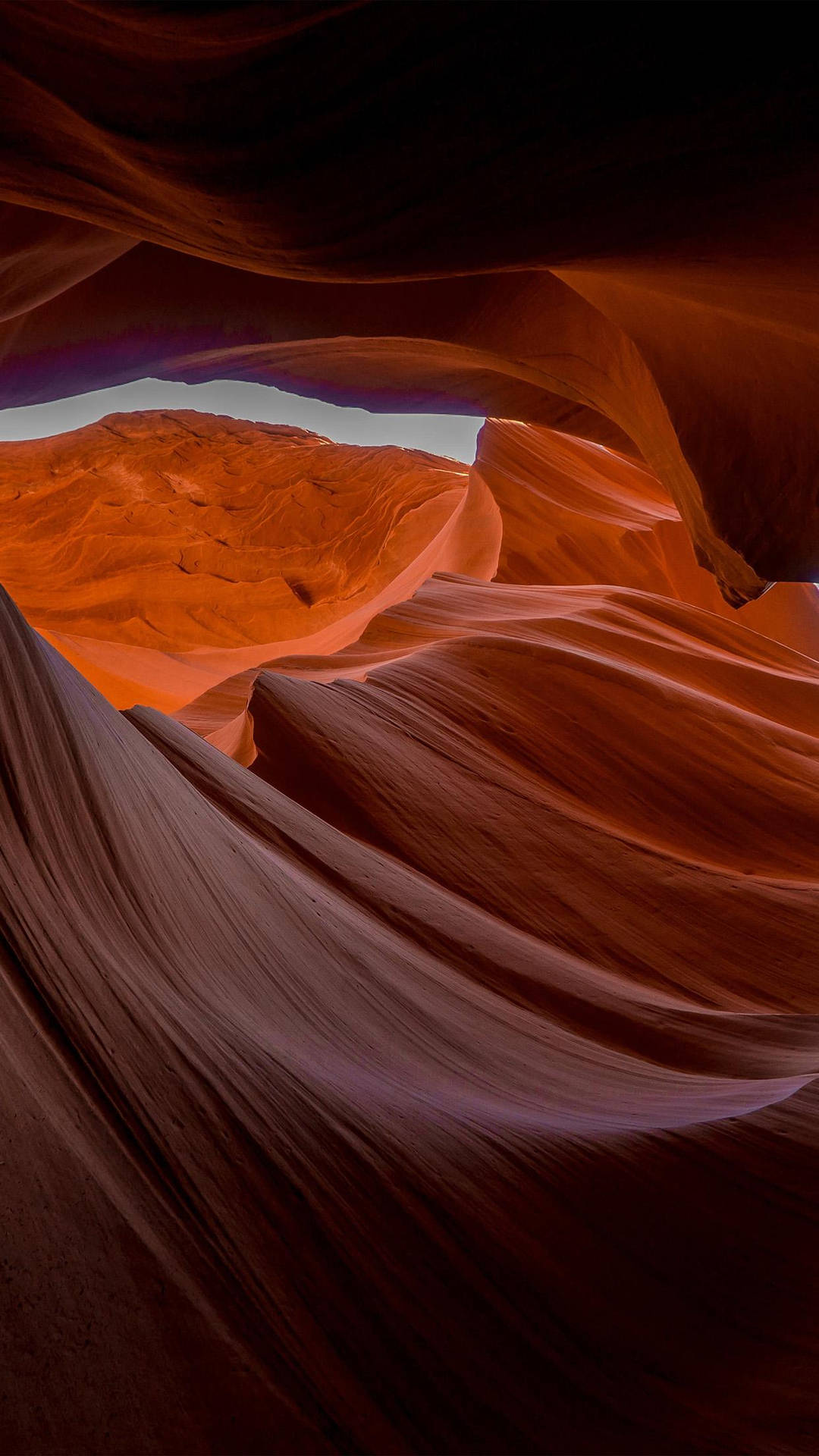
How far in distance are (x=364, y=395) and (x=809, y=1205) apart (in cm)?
698

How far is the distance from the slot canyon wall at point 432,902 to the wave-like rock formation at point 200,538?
23.2ft

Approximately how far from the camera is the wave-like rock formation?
11531mm

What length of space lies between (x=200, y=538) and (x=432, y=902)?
11.1m

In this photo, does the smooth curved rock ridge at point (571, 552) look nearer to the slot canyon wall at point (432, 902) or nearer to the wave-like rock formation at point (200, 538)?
the slot canyon wall at point (432, 902)

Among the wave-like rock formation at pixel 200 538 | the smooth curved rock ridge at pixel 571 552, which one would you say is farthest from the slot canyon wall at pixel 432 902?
the wave-like rock formation at pixel 200 538

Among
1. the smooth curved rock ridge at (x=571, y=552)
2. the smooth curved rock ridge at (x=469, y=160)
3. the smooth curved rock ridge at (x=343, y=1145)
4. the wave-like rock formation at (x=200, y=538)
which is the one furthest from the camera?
the wave-like rock formation at (x=200, y=538)

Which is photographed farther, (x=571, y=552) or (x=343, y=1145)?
(x=571, y=552)

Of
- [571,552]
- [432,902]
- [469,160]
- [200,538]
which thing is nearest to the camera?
[469,160]

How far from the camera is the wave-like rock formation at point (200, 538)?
1153 centimetres

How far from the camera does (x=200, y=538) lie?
12.6 m

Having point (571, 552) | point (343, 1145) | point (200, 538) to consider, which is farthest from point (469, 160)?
point (200, 538)

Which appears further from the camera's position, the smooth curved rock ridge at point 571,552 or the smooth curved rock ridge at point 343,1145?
the smooth curved rock ridge at point 571,552

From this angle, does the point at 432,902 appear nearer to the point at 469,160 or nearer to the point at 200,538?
the point at 469,160

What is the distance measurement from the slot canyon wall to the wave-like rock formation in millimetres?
7076
